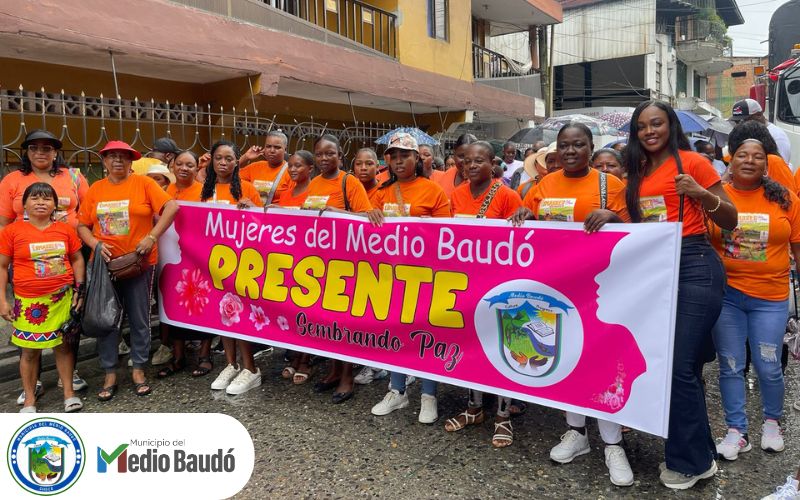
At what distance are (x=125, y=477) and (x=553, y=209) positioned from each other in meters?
2.61

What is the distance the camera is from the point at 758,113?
555 centimetres

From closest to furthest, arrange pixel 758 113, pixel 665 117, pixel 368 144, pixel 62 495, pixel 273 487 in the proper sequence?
pixel 62 495, pixel 665 117, pixel 273 487, pixel 758 113, pixel 368 144

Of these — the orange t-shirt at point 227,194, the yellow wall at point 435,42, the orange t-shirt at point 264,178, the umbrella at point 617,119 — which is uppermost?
the yellow wall at point 435,42

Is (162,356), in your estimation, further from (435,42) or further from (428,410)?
(435,42)

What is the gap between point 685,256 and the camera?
3.00 m

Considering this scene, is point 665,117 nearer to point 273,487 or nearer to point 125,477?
point 273,487

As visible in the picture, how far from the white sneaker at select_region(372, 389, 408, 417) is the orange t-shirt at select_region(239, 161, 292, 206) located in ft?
7.00

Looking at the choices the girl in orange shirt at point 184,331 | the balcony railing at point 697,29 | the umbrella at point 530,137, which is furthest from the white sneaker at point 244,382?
the balcony railing at point 697,29

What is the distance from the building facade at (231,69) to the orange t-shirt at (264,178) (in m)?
1.86

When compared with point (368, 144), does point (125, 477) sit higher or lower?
lower

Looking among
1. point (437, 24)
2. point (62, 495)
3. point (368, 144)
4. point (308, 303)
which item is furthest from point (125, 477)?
point (437, 24)

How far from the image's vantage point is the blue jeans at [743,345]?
343 cm

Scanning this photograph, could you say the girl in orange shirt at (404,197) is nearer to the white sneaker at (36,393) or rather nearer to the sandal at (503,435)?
the sandal at (503,435)

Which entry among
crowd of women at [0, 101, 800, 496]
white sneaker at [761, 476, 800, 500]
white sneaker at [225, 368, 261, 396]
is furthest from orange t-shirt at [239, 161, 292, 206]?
white sneaker at [761, 476, 800, 500]
